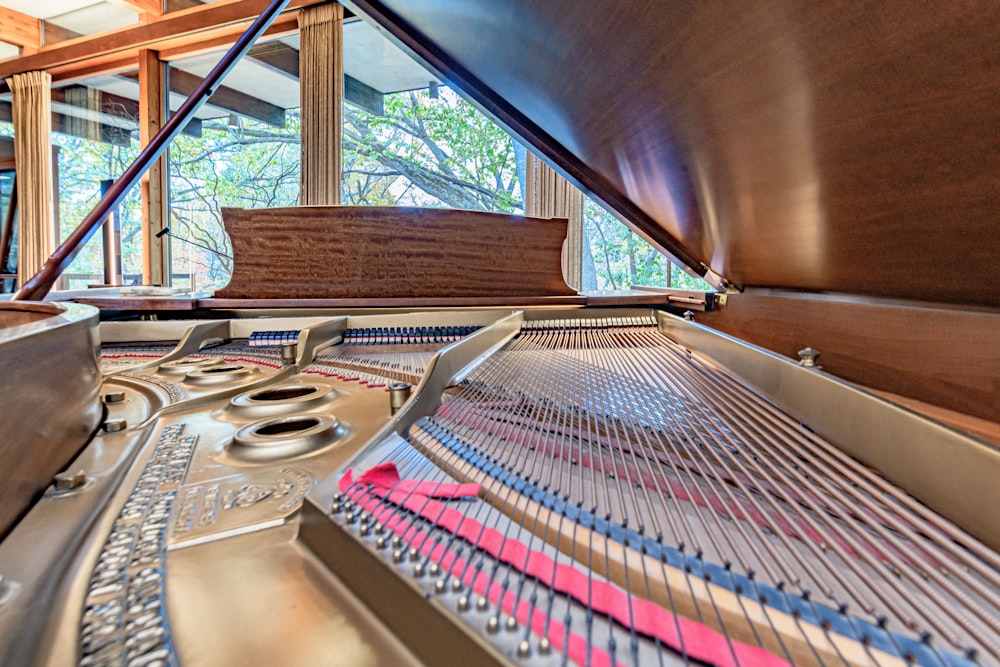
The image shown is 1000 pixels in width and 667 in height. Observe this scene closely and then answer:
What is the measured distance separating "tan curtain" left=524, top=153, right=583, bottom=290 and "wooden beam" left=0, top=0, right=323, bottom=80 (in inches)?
118

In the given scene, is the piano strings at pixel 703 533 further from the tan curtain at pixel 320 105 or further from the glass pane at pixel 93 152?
the glass pane at pixel 93 152

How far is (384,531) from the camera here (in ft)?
1.89

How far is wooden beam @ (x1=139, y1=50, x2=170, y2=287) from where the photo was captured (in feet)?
21.4

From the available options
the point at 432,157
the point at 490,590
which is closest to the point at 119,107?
the point at 432,157

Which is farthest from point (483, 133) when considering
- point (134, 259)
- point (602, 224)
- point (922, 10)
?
point (922, 10)

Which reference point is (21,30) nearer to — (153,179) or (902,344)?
(153,179)

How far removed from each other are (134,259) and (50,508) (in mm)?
8012

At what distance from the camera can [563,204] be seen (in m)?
5.52

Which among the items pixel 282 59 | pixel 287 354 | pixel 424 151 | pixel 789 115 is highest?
pixel 282 59

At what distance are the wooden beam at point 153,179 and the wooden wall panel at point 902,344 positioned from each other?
718 cm

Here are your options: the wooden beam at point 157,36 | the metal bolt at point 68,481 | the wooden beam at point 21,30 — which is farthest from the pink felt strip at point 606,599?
the wooden beam at point 21,30

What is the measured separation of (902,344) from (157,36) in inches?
317

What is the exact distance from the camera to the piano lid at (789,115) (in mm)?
792

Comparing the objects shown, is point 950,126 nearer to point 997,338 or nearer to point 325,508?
point 997,338
